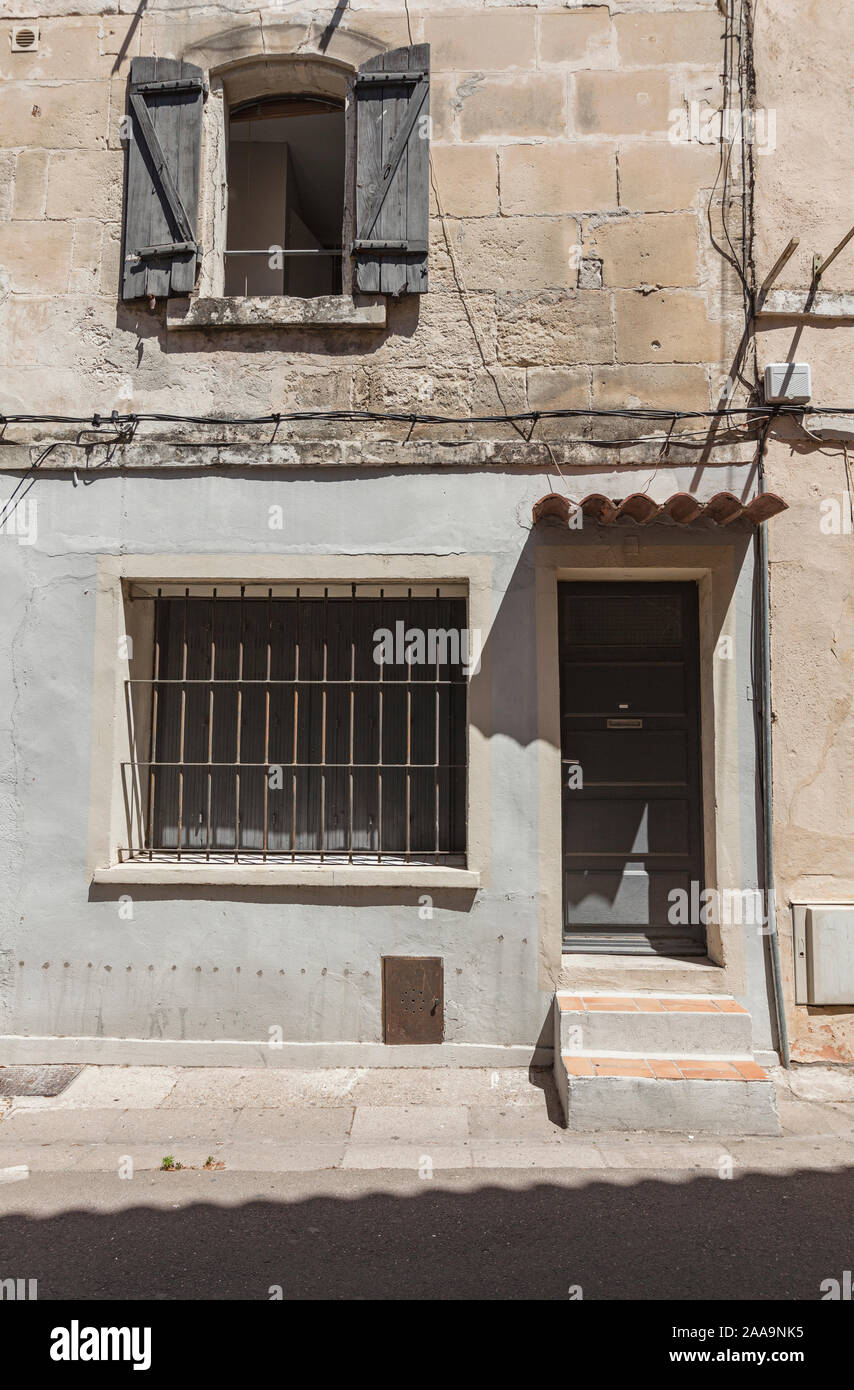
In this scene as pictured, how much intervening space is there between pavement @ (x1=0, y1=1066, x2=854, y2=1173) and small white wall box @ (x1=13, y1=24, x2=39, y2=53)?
651cm

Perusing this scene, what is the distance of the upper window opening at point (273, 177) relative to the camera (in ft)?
21.1

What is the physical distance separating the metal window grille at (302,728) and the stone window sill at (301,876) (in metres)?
0.27

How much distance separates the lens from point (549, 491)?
5375mm

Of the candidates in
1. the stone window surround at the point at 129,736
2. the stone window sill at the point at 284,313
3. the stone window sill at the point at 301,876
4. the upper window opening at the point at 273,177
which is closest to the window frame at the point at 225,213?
the stone window sill at the point at 284,313

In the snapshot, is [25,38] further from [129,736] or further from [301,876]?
[301,876]

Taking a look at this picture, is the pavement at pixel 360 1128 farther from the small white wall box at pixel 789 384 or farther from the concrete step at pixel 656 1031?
the small white wall box at pixel 789 384

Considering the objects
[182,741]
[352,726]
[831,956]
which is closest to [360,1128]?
[352,726]

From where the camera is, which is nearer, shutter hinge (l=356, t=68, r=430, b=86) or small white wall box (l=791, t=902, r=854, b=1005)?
small white wall box (l=791, t=902, r=854, b=1005)

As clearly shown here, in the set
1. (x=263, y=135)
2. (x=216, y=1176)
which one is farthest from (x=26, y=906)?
(x=263, y=135)

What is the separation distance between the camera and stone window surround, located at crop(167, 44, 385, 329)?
5.52m

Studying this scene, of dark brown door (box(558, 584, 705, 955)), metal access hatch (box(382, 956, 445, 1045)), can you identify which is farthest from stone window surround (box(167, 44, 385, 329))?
metal access hatch (box(382, 956, 445, 1045))

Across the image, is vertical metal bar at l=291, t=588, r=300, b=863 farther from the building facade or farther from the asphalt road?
the asphalt road

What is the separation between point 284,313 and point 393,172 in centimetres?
115

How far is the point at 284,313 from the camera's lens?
18.1ft
